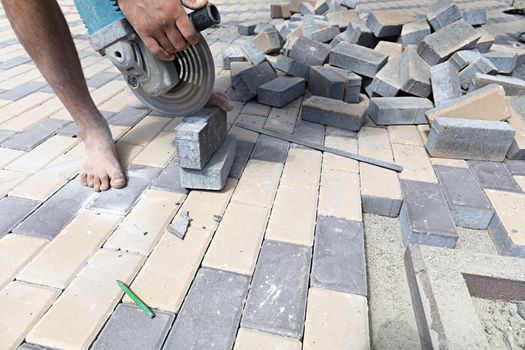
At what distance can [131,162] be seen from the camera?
2344 mm

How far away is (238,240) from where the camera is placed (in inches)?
70.3

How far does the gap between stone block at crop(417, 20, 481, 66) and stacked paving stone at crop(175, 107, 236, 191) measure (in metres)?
2.13

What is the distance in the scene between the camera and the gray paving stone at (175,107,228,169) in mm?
1893

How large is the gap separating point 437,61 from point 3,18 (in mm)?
6387

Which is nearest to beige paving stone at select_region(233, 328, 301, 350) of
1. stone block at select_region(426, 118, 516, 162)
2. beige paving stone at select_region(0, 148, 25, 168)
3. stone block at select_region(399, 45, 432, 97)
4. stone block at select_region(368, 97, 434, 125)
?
stone block at select_region(426, 118, 516, 162)

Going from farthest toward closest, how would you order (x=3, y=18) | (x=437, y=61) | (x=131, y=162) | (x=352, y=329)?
(x=3, y=18)
(x=437, y=61)
(x=131, y=162)
(x=352, y=329)

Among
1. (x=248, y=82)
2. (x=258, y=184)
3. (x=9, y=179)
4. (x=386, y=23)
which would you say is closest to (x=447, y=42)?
(x=386, y=23)

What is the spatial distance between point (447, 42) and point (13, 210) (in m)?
3.54

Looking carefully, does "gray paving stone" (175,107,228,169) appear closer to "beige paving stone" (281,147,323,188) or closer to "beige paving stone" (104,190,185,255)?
"beige paving stone" (104,190,185,255)

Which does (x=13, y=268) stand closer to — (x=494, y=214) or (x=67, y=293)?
(x=67, y=293)

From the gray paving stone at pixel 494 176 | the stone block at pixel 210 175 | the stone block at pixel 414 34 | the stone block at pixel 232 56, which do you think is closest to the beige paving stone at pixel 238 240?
the stone block at pixel 210 175

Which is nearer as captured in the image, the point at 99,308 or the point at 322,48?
the point at 99,308

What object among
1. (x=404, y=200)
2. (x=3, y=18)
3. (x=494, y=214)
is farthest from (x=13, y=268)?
(x=3, y=18)

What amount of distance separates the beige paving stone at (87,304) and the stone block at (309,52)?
260 centimetres
